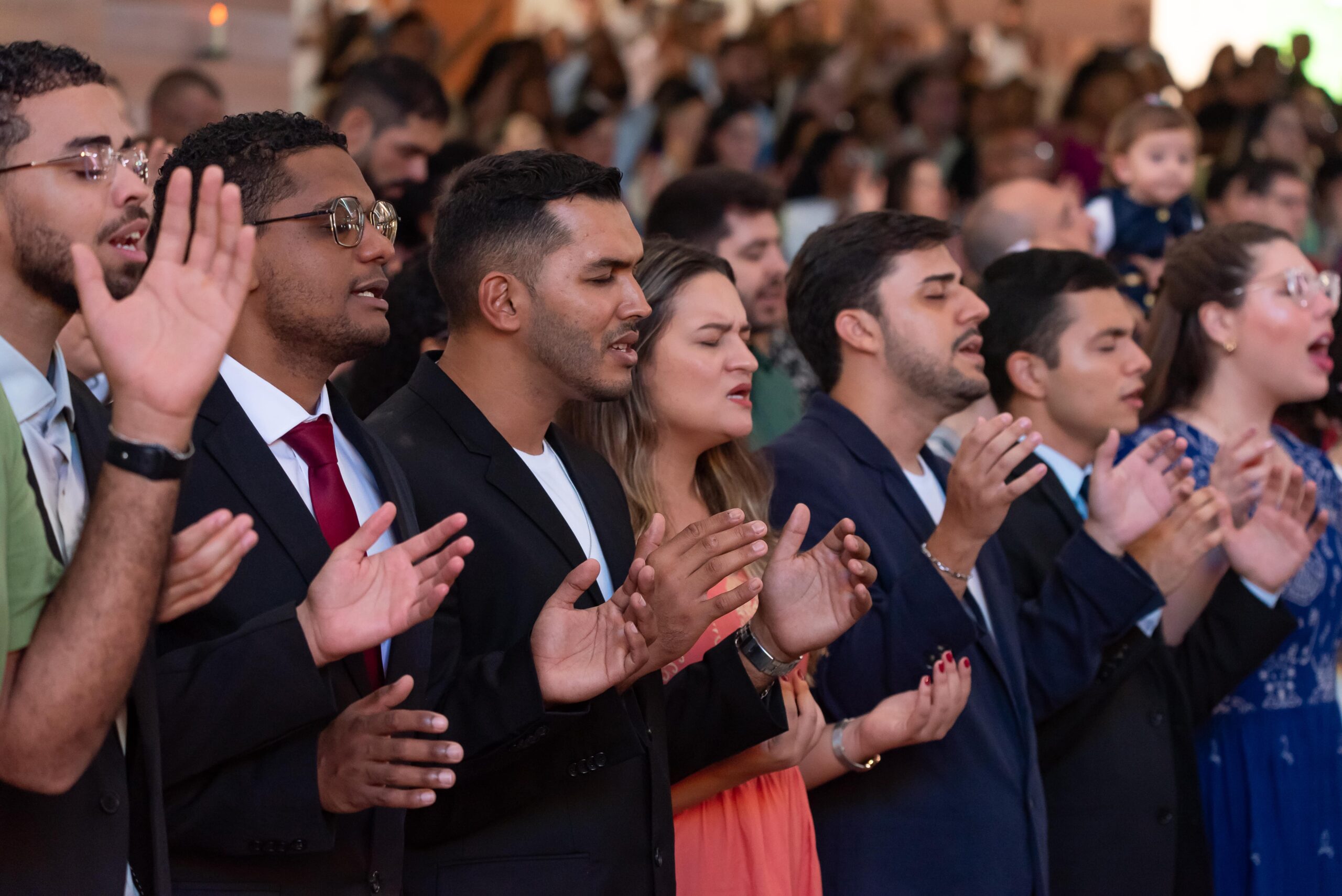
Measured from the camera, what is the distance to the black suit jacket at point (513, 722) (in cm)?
218

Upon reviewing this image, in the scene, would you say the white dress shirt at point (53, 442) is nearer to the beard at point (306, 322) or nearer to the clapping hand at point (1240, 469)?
the beard at point (306, 322)

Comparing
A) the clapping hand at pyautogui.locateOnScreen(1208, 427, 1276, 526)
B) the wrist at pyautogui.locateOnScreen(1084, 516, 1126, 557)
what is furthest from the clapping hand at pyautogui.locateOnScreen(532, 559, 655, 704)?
the clapping hand at pyautogui.locateOnScreen(1208, 427, 1276, 526)

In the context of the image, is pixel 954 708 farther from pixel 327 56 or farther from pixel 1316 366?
pixel 327 56

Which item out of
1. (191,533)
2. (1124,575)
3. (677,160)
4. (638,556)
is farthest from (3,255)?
(677,160)

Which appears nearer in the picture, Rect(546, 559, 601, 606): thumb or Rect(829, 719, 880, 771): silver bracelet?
Rect(546, 559, 601, 606): thumb

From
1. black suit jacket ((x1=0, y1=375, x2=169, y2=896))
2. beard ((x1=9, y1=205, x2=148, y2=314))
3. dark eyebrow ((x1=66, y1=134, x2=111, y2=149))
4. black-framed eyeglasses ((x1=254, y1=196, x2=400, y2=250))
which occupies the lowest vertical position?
black suit jacket ((x1=0, y1=375, x2=169, y2=896))

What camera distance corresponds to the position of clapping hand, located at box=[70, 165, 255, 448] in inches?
65.9

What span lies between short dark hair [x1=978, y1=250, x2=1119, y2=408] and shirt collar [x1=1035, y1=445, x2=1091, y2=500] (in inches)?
7.0

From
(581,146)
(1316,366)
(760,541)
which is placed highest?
(581,146)

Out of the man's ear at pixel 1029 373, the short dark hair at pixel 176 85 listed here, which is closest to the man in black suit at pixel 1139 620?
the man's ear at pixel 1029 373

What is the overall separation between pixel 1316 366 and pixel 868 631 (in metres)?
1.72

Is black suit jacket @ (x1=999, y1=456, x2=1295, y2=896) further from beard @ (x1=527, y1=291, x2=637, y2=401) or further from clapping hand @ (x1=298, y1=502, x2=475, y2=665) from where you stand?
clapping hand @ (x1=298, y1=502, x2=475, y2=665)

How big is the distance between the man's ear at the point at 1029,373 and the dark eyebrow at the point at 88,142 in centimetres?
231

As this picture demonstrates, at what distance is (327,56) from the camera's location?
861cm
